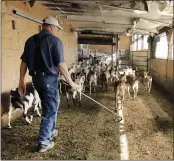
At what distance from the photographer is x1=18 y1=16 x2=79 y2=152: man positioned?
4.32 meters

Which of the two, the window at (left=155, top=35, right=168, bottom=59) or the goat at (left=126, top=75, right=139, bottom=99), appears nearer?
the goat at (left=126, top=75, right=139, bottom=99)

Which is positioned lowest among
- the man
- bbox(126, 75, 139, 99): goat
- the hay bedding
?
the hay bedding

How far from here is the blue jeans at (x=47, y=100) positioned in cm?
442

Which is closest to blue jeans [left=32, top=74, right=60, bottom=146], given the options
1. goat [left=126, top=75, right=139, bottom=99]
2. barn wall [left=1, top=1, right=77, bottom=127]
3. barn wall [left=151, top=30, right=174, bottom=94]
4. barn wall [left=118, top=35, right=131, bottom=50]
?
barn wall [left=1, top=1, right=77, bottom=127]

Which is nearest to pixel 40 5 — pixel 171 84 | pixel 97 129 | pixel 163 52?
pixel 97 129

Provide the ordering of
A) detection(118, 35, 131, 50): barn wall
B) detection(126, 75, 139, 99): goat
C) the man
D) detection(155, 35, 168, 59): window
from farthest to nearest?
1. detection(118, 35, 131, 50): barn wall
2. detection(155, 35, 168, 59): window
3. detection(126, 75, 139, 99): goat
4. the man

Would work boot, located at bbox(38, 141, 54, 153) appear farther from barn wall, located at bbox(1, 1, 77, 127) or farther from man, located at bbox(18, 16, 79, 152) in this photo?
barn wall, located at bbox(1, 1, 77, 127)

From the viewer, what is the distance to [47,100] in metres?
4.51

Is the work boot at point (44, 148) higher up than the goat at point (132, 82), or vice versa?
the goat at point (132, 82)

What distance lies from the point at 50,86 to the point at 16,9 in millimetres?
2905

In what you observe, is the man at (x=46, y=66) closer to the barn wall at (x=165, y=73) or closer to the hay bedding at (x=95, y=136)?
the hay bedding at (x=95, y=136)

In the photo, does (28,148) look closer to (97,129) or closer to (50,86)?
(50,86)

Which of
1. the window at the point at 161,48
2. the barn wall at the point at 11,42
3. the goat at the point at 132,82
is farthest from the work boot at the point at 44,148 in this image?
the window at the point at 161,48

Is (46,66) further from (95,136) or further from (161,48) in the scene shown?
(161,48)
